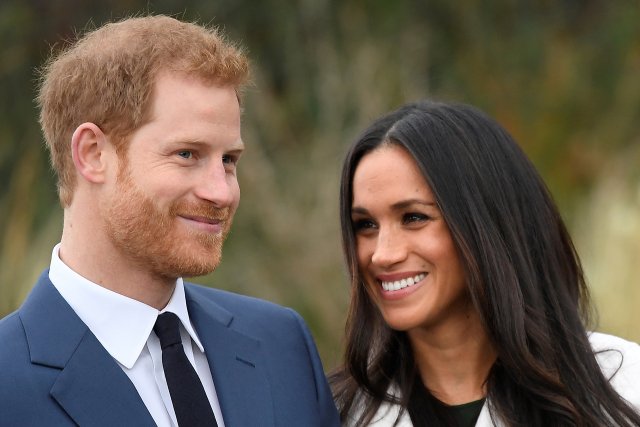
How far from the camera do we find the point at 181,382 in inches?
109

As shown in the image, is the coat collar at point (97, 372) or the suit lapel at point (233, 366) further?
the suit lapel at point (233, 366)

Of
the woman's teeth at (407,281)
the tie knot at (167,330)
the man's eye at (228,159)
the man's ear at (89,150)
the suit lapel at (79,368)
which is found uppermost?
the man's eye at (228,159)

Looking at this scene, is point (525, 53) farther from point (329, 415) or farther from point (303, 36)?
point (329, 415)

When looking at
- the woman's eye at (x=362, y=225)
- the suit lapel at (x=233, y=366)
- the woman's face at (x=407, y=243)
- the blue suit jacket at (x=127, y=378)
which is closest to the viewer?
the blue suit jacket at (x=127, y=378)

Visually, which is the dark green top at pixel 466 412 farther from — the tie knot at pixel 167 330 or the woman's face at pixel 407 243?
the tie knot at pixel 167 330

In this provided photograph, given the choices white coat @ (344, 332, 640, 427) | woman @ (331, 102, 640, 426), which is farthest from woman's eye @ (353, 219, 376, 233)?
white coat @ (344, 332, 640, 427)

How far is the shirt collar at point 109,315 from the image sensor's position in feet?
9.14

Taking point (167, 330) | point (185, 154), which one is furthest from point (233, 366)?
point (185, 154)

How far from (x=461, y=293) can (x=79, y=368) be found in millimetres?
1251

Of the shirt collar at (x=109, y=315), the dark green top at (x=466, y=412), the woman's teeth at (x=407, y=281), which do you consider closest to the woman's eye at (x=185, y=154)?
the shirt collar at (x=109, y=315)

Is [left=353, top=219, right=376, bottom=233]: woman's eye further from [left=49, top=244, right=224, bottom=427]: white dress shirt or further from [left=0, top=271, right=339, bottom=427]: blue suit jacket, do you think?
[left=49, top=244, right=224, bottom=427]: white dress shirt

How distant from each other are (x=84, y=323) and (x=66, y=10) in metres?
6.67

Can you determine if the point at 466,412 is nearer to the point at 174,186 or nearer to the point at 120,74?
the point at 174,186

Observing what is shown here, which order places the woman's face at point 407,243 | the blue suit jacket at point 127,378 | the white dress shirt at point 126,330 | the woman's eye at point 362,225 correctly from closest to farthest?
the blue suit jacket at point 127,378 < the white dress shirt at point 126,330 < the woman's face at point 407,243 < the woman's eye at point 362,225
